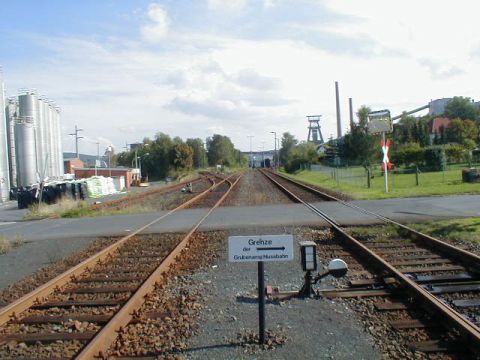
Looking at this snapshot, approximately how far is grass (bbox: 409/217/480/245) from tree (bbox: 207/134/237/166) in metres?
154

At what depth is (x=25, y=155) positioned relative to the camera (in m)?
64.8

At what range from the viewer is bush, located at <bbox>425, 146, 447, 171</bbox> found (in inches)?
2152

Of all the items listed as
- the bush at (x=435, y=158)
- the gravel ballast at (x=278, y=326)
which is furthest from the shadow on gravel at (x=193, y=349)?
the bush at (x=435, y=158)

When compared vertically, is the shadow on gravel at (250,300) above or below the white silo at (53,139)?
below

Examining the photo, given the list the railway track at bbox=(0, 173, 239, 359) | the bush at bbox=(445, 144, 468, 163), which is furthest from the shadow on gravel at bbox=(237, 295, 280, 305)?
the bush at bbox=(445, 144, 468, 163)

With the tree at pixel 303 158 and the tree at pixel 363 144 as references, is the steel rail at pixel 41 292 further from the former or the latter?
the tree at pixel 303 158

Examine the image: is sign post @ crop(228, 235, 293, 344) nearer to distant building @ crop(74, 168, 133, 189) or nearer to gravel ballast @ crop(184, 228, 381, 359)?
gravel ballast @ crop(184, 228, 381, 359)

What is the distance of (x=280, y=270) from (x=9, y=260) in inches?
259

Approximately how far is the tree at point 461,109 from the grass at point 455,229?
390ft

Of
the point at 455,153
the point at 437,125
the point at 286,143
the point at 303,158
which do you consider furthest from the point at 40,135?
the point at 286,143

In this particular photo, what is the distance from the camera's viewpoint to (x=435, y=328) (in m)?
6.10

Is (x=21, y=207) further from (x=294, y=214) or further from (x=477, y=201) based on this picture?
(x=477, y=201)

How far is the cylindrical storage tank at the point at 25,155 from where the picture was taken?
211ft

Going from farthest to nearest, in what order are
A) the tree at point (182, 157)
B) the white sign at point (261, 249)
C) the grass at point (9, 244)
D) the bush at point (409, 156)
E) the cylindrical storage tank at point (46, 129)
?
the tree at point (182, 157), the cylindrical storage tank at point (46, 129), the bush at point (409, 156), the grass at point (9, 244), the white sign at point (261, 249)
